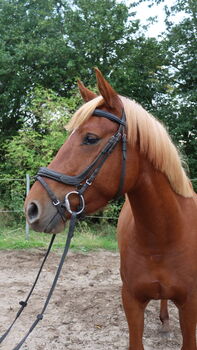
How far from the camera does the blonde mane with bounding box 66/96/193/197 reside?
180 cm

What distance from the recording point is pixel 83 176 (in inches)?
67.4

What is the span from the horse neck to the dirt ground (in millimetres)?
1563

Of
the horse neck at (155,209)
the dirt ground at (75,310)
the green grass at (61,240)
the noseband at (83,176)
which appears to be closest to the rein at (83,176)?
the noseband at (83,176)

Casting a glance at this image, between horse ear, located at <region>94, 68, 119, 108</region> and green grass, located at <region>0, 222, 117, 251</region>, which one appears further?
green grass, located at <region>0, 222, 117, 251</region>

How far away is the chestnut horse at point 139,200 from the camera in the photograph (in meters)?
1.73

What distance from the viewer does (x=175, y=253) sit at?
84.6 inches

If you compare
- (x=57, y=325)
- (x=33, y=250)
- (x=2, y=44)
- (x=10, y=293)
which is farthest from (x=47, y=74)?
(x=57, y=325)

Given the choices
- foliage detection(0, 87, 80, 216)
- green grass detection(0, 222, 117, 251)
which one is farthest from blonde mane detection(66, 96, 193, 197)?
foliage detection(0, 87, 80, 216)

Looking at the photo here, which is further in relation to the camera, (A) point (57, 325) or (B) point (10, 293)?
(B) point (10, 293)

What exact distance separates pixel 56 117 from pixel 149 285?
732 cm

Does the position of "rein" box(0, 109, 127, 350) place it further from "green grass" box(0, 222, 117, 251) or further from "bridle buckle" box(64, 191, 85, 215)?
"green grass" box(0, 222, 117, 251)

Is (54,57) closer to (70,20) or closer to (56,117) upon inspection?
(70,20)

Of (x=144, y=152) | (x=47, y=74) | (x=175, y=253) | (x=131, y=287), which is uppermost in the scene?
(x=47, y=74)

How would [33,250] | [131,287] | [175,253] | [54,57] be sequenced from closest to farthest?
1. [175,253]
2. [131,287]
3. [33,250]
4. [54,57]
